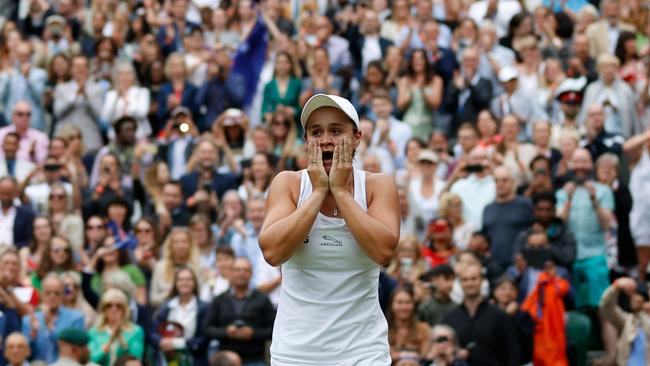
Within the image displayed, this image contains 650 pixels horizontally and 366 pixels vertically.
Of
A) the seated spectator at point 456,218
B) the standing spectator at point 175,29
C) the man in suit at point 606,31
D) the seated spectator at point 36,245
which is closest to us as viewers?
the seated spectator at point 36,245

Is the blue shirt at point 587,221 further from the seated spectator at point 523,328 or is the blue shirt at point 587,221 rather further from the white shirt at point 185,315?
the white shirt at point 185,315

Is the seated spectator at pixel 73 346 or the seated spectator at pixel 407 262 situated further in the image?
the seated spectator at pixel 407 262

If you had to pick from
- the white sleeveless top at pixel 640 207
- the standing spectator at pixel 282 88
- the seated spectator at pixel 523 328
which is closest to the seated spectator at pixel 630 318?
the seated spectator at pixel 523 328

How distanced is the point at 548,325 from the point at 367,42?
7.37 meters

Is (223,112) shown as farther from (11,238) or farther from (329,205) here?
(329,205)

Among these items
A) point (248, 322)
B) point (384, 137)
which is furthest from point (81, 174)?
point (248, 322)

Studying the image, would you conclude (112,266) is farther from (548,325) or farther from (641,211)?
(641,211)

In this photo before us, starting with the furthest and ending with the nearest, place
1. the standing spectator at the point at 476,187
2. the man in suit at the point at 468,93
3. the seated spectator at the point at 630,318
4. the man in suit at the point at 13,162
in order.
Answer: the man in suit at the point at 468,93 → the man in suit at the point at 13,162 → the standing spectator at the point at 476,187 → the seated spectator at the point at 630,318

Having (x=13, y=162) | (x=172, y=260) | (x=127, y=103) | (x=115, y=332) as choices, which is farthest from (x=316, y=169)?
(x=127, y=103)

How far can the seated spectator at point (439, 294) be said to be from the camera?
45.6 ft

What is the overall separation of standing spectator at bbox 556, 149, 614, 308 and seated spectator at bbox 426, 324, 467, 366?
1960 millimetres

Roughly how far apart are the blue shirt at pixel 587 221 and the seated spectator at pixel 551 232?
0.58ft

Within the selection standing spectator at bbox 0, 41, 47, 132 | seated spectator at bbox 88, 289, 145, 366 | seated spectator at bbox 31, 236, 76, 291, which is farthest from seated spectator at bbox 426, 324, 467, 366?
standing spectator at bbox 0, 41, 47, 132

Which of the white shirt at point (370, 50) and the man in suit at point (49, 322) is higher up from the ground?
the white shirt at point (370, 50)
